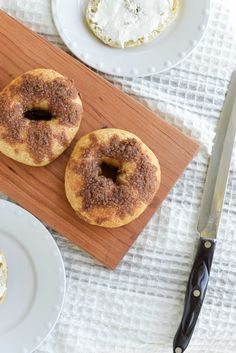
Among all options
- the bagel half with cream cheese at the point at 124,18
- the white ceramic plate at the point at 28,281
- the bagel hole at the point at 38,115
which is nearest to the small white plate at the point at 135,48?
the bagel half with cream cheese at the point at 124,18

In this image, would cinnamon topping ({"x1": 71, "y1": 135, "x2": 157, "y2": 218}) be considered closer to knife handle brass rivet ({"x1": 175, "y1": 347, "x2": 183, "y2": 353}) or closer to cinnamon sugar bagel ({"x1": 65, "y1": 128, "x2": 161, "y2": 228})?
cinnamon sugar bagel ({"x1": 65, "y1": 128, "x2": 161, "y2": 228})

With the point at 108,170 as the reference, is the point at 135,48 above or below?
above

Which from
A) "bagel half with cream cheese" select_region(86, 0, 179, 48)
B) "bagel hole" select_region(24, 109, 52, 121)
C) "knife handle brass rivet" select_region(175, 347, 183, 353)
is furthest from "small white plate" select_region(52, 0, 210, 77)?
"knife handle brass rivet" select_region(175, 347, 183, 353)

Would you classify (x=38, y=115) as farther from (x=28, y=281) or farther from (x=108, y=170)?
(x=28, y=281)

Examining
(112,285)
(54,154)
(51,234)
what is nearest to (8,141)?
(54,154)

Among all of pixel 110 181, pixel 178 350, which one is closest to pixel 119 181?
pixel 110 181

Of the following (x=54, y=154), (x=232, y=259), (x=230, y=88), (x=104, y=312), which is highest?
(x=230, y=88)

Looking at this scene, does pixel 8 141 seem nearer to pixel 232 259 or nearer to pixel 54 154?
pixel 54 154
